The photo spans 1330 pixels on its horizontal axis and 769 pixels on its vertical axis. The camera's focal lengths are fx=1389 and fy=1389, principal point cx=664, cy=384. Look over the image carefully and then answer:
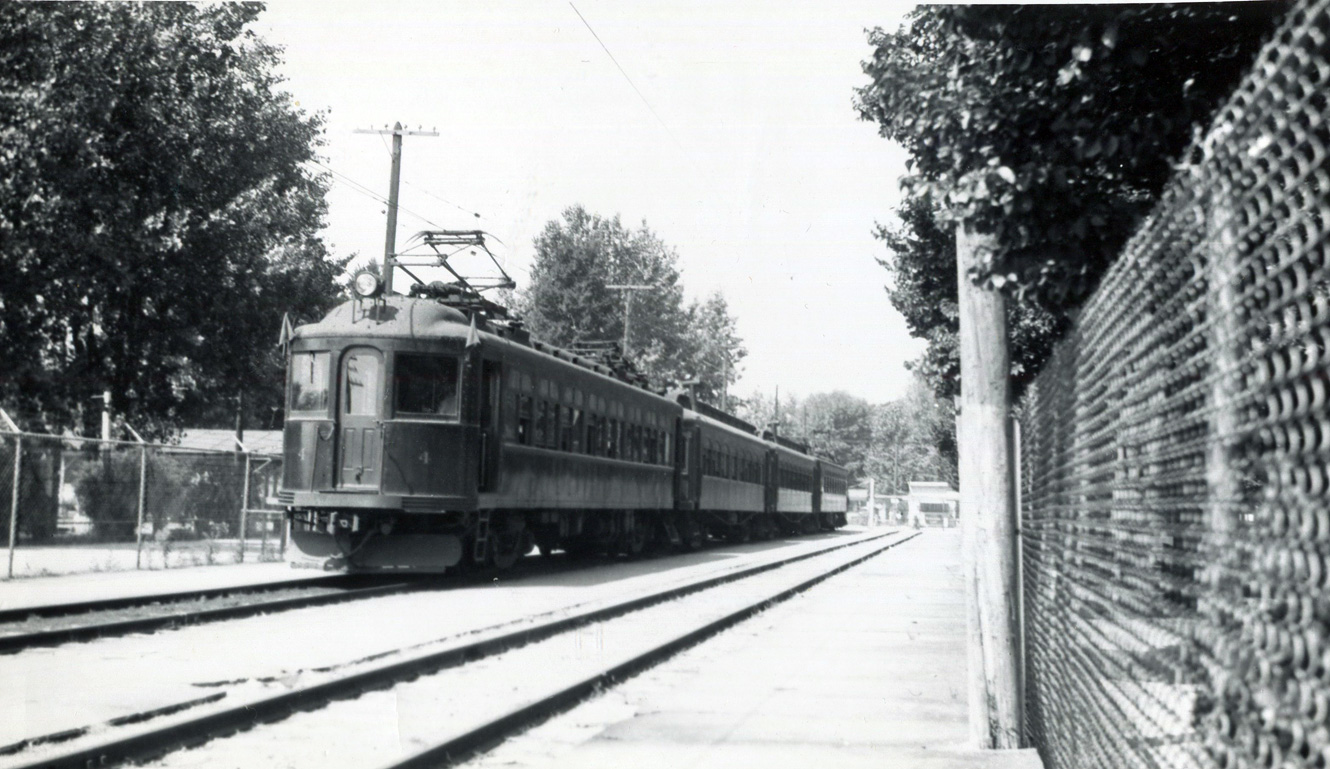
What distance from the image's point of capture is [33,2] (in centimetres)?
1722

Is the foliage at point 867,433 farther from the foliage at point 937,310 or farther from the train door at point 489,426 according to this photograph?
the train door at point 489,426

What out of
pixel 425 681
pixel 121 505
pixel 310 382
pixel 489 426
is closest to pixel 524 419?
pixel 489 426

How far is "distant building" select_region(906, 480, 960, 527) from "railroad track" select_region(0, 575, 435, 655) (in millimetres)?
75967

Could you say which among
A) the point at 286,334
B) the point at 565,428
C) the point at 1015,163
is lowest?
the point at 565,428

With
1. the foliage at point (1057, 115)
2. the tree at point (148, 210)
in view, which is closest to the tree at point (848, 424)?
the tree at point (148, 210)

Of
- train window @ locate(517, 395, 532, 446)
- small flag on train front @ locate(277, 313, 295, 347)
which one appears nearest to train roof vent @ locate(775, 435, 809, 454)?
train window @ locate(517, 395, 532, 446)

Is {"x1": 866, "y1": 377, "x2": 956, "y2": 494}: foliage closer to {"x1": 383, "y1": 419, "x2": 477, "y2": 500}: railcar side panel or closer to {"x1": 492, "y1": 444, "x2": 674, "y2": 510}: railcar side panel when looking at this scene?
{"x1": 492, "y1": 444, "x2": 674, "y2": 510}: railcar side panel

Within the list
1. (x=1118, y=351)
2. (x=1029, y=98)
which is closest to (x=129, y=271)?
(x=1029, y=98)

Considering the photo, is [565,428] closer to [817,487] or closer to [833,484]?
A: [817,487]

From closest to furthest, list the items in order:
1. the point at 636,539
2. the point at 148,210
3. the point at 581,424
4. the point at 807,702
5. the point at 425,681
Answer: the point at 807,702
the point at 425,681
the point at 581,424
the point at 148,210
the point at 636,539

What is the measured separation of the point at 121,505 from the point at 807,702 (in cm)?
1678

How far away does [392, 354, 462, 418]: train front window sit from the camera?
55.3 feet

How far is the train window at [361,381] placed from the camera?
1697 centimetres

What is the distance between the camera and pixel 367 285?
1745 cm
